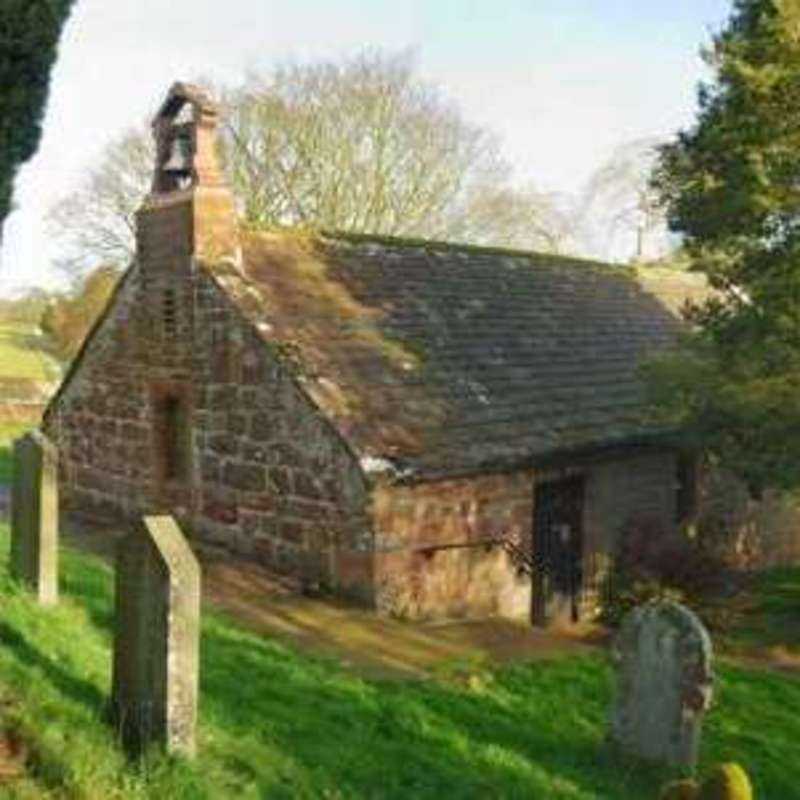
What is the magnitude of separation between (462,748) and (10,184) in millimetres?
6080

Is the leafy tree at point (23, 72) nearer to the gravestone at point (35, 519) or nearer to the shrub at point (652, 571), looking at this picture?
the gravestone at point (35, 519)

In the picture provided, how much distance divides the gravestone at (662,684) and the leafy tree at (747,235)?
4.86 m

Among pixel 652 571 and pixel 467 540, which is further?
pixel 652 571

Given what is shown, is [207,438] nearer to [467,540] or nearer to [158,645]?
[467,540]

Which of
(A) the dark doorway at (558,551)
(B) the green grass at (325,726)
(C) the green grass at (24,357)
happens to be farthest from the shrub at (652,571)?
(C) the green grass at (24,357)

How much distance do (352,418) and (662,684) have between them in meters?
6.39

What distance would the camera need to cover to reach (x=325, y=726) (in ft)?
32.8

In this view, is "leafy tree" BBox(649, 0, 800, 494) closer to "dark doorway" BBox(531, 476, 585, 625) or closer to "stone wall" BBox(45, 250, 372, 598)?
"dark doorway" BBox(531, 476, 585, 625)

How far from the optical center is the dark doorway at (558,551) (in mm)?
18047

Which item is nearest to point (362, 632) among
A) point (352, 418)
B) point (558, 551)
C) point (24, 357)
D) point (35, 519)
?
point (352, 418)

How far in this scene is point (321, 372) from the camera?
16.7 m

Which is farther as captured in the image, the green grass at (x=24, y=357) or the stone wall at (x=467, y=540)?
the green grass at (x=24, y=357)

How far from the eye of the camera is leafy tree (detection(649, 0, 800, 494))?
590 inches

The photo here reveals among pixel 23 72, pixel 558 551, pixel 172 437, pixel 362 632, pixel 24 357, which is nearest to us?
pixel 23 72
